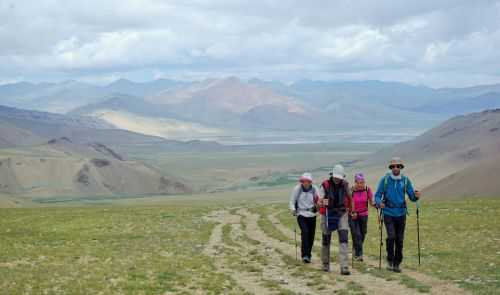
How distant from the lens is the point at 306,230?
1838 centimetres

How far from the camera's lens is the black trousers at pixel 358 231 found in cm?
1920

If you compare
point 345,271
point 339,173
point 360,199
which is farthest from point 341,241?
point 360,199

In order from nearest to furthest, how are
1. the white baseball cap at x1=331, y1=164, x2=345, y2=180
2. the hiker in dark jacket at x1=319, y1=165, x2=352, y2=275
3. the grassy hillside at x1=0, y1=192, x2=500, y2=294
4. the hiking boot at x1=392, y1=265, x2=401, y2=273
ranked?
the grassy hillside at x1=0, y1=192, x2=500, y2=294
the hiking boot at x1=392, y1=265, x2=401, y2=273
the white baseball cap at x1=331, y1=164, x2=345, y2=180
the hiker in dark jacket at x1=319, y1=165, x2=352, y2=275

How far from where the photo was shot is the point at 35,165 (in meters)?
141

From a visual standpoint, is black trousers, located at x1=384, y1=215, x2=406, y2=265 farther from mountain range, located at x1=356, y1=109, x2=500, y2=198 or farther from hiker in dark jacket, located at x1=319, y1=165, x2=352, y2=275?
mountain range, located at x1=356, y1=109, x2=500, y2=198

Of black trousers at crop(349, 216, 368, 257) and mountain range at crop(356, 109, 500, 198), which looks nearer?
black trousers at crop(349, 216, 368, 257)

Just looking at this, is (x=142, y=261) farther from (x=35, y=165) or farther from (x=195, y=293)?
(x=35, y=165)

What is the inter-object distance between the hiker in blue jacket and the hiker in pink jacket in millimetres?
2095

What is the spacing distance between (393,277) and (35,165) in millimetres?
133030

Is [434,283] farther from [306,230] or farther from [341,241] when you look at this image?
[306,230]

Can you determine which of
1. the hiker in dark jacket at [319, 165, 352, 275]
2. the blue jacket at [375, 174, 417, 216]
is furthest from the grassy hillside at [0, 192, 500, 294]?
the blue jacket at [375, 174, 417, 216]

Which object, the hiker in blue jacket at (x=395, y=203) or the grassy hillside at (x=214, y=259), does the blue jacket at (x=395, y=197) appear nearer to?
the hiker in blue jacket at (x=395, y=203)

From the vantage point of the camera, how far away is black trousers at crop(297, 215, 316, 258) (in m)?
18.3

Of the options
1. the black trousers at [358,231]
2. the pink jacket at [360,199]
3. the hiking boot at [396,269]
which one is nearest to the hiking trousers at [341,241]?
the hiking boot at [396,269]
